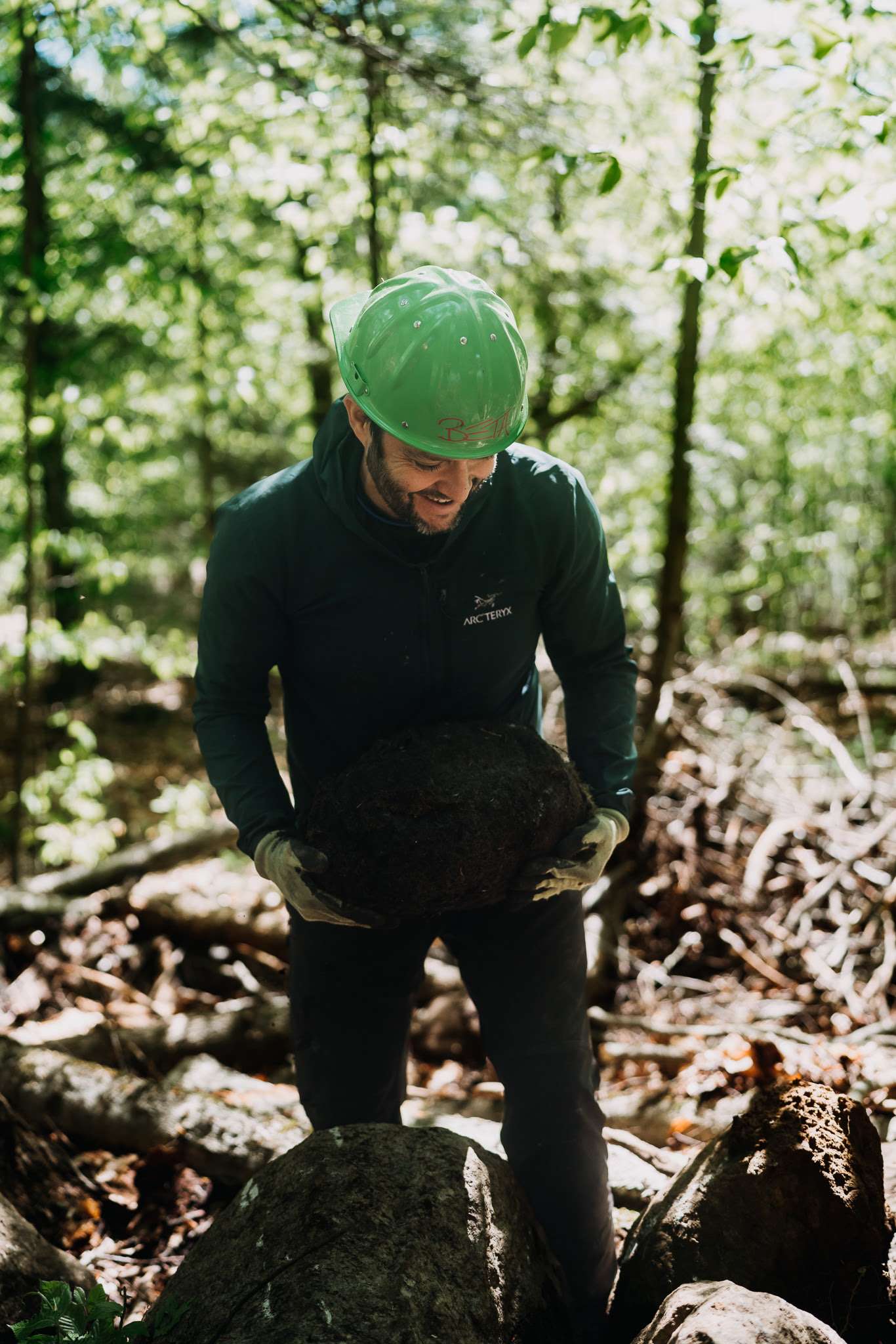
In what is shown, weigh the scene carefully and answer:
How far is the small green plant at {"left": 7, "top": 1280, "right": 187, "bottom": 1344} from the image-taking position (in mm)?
1753

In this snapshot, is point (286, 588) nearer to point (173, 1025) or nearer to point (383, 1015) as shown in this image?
point (383, 1015)

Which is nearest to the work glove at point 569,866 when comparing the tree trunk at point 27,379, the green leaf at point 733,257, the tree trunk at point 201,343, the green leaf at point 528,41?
the green leaf at point 733,257

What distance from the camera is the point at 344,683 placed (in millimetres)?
2574

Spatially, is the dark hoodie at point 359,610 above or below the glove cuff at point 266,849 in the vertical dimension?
above

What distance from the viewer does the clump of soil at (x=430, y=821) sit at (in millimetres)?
2404

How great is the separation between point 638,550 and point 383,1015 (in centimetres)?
404

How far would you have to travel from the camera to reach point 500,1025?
2645 millimetres

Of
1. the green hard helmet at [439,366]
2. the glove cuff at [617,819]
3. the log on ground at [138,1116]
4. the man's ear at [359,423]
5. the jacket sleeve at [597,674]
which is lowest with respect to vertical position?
the log on ground at [138,1116]

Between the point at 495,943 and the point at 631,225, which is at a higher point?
the point at 631,225

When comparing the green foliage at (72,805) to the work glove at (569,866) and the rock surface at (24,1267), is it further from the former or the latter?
the work glove at (569,866)

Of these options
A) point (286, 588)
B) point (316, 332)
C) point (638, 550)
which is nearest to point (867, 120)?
point (286, 588)

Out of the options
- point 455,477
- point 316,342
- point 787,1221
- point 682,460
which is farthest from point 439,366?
point 316,342

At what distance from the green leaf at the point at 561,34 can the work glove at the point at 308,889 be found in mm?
2510

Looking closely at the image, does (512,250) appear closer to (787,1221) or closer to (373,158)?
(373,158)
